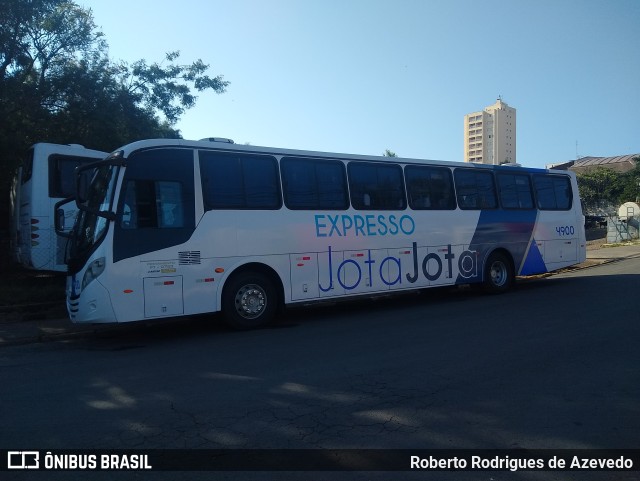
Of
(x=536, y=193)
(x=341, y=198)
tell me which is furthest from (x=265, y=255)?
(x=536, y=193)

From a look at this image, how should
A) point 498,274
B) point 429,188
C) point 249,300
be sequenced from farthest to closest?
1. point 498,274
2. point 429,188
3. point 249,300

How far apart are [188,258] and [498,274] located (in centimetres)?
874

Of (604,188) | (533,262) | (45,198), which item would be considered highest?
(604,188)

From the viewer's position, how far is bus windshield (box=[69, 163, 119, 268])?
27.5ft

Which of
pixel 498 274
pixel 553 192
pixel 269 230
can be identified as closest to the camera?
pixel 269 230

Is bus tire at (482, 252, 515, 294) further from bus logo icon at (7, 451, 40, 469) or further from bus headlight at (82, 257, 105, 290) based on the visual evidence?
bus logo icon at (7, 451, 40, 469)

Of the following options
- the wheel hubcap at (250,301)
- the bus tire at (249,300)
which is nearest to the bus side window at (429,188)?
the bus tire at (249,300)

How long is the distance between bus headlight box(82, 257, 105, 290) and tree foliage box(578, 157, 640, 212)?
57792mm

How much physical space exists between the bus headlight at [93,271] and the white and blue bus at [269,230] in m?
0.02

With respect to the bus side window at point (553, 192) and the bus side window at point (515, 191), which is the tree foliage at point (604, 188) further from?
the bus side window at point (515, 191)

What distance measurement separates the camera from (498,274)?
14.0m

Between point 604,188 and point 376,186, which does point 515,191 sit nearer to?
point 376,186

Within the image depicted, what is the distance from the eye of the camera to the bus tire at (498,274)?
1356 centimetres

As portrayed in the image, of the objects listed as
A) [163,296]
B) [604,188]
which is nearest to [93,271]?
[163,296]
